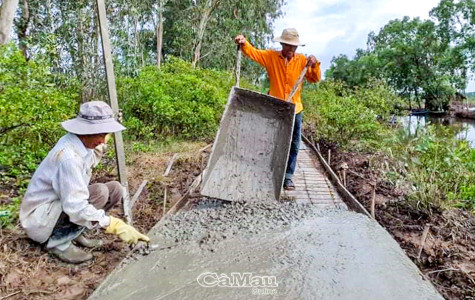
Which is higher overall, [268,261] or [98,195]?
[98,195]

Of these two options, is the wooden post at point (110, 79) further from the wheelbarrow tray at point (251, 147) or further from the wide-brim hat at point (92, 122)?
the wheelbarrow tray at point (251, 147)

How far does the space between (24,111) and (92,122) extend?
1.41 m

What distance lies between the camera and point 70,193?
234 centimetres

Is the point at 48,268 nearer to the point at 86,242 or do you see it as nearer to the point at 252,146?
the point at 86,242

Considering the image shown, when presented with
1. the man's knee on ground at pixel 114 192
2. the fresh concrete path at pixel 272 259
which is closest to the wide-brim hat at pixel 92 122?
the man's knee on ground at pixel 114 192

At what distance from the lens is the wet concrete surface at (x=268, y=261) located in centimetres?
213

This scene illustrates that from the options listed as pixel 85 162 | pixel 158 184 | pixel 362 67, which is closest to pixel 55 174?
pixel 85 162

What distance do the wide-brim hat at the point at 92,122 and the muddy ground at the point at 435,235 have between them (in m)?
2.36

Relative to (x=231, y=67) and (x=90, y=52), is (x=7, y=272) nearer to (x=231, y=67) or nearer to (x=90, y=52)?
(x=90, y=52)

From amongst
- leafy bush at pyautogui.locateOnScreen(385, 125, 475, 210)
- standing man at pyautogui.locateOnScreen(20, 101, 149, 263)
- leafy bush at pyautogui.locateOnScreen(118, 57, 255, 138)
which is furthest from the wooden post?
leafy bush at pyautogui.locateOnScreen(118, 57, 255, 138)

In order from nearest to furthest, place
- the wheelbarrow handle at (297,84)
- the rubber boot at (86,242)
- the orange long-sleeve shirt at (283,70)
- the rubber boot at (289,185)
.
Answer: the rubber boot at (86,242), the wheelbarrow handle at (297,84), the orange long-sleeve shirt at (283,70), the rubber boot at (289,185)

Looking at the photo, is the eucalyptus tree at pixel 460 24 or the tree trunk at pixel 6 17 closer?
the tree trunk at pixel 6 17

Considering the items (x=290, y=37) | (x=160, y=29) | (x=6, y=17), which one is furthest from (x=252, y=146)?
(x=160, y=29)

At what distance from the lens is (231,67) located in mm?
22812
